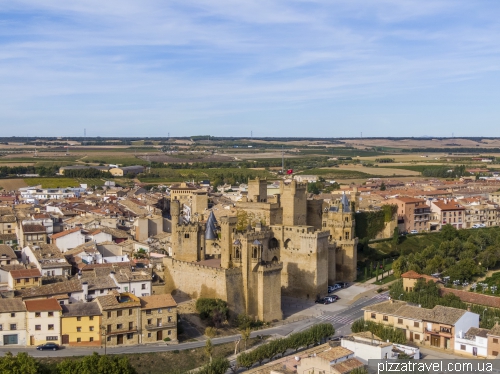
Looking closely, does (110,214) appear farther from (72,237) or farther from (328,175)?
(328,175)

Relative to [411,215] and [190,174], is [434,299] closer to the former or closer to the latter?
[411,215]

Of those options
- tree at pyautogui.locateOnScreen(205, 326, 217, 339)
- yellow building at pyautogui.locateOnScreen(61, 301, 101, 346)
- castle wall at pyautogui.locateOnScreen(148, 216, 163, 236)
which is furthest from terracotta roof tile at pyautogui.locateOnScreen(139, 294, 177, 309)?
castle wall at pyautogui.locateOnScreen(148, 216, 163, 236)

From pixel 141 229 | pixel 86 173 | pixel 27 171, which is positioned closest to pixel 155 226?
pixel 141 229

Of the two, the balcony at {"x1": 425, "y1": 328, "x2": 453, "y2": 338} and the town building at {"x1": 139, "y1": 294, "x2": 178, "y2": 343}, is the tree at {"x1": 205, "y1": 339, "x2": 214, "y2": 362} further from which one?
the balcony at {"x1": 425, "y1": 328, "x2": 453, "y2": 338}

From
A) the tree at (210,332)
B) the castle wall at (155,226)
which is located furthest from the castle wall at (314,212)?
the tree at (210,332)

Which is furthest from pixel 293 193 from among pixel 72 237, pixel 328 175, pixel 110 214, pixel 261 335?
pixel 328 175

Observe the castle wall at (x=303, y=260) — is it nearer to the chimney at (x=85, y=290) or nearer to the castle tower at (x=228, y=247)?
the castle tower at (x=228, y=247)
